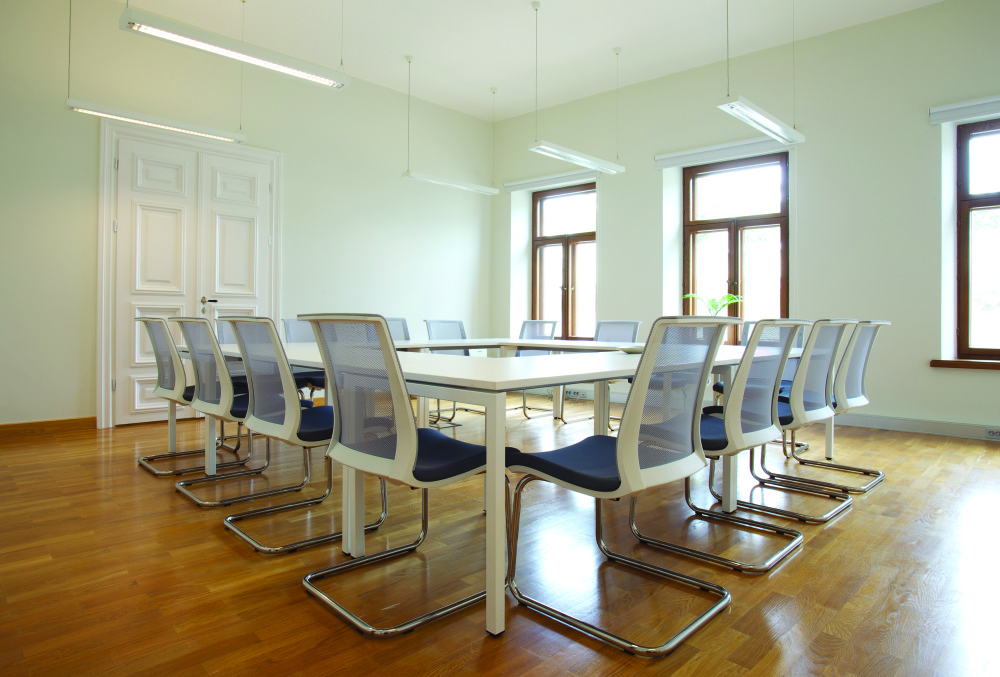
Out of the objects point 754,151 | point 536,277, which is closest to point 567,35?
point 754,151

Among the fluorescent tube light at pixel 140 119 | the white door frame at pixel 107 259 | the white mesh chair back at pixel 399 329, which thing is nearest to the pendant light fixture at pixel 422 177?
the white mesh chair back at pixel 399 329

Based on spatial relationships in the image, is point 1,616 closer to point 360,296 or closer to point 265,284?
point 265,284

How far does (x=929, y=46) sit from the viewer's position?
470 cm

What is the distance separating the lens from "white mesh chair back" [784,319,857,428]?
2691 millimetres

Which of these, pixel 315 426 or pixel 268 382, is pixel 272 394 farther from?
pixel 315 426

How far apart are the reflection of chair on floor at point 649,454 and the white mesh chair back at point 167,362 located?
7.63ft

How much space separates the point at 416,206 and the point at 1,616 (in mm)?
5788

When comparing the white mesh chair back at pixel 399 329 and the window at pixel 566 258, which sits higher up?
the window at pixel 566 258

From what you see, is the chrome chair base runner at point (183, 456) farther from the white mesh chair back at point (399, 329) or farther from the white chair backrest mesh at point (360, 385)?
the white chair backrest mesh at point (360, 385)

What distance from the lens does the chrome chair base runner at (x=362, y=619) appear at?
165 cm

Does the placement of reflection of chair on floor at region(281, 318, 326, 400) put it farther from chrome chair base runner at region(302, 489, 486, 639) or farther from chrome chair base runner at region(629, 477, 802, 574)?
chrome chair base runner at region(629, 477, 802, 574)

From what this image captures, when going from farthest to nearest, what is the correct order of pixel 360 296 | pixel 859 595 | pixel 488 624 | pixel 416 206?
pixel 416 206 → pixel 360 296 → pixel 859 595 → pixel 488 624

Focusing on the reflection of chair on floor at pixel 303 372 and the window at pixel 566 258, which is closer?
the reflection of chair on floor at pixel 303 372

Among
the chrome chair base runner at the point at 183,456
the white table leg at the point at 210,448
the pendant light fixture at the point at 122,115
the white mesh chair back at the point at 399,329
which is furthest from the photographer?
the white mesh chair back at the point at 399,329
